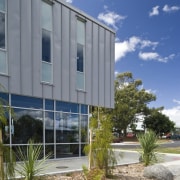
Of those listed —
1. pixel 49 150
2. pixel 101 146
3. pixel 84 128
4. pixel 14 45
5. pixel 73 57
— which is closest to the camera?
pixel 101 146

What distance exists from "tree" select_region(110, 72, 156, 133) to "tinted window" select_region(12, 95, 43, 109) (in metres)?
30.6

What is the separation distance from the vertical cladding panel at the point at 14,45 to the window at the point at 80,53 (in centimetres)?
456

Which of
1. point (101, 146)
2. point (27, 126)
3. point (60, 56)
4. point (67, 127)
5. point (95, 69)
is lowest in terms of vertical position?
point (101, 146)

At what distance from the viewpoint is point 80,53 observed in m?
17.0

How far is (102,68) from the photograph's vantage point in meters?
18.6

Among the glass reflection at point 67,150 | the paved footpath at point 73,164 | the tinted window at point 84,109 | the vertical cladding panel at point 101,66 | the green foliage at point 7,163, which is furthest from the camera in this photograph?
the vertical cladding panel at point 101,66

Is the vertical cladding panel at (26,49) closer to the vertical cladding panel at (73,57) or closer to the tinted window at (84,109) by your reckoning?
the vertical cladding panel at (73,57)

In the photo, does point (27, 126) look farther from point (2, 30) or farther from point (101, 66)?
point (101, 66)

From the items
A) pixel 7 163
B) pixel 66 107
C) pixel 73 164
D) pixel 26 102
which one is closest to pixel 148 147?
pixel 73 164

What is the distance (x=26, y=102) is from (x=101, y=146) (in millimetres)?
5590

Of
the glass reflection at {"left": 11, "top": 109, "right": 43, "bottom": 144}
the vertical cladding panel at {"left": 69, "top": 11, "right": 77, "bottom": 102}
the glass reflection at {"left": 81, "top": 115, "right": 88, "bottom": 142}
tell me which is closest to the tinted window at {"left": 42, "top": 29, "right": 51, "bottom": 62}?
the vertical cladding panel at {"left": 69, "top": 11, "right": 77, "bottom": 102}

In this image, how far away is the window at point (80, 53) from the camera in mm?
16812

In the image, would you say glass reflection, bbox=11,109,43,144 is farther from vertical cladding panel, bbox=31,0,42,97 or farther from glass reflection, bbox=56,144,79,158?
glass reflection, bbox=56,144,79,158

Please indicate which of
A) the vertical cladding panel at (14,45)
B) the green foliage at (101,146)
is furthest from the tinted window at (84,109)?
the green foliage at (101,146)
